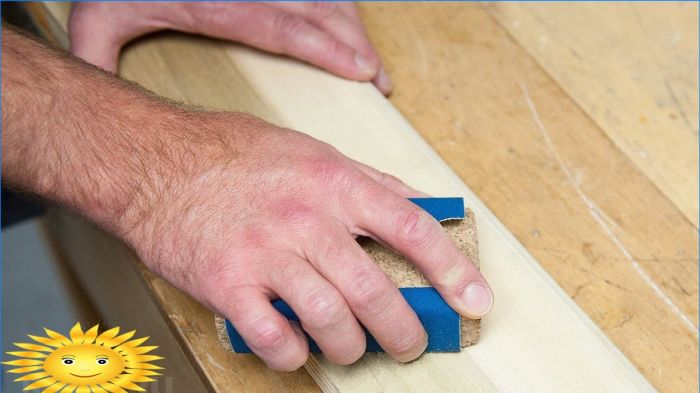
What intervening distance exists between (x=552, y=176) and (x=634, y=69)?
309 mm

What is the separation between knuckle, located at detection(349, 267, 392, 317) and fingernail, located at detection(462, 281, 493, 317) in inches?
4.0

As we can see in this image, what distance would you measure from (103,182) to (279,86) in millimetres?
416

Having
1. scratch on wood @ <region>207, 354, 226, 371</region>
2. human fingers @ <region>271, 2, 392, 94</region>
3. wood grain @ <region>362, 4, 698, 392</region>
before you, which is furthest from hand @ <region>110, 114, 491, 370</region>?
human fingers @ <region>271, 2, 392, 94</region>

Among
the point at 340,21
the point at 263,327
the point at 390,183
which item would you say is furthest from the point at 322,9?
the point at 263,327

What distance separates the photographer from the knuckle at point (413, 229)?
3.02 ft

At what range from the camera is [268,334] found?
0.89 meters

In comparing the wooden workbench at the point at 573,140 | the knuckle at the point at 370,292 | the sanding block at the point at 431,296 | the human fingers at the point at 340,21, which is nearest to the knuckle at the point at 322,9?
the human fingers at the point at 340,21

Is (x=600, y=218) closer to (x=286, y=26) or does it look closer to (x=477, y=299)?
(x=477, y=299)

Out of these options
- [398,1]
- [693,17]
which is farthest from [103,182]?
[693,17]

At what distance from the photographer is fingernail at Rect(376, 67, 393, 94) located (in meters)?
1.36

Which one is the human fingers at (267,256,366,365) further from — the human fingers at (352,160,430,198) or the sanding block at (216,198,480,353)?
the human fingers at (352,160,430,198)

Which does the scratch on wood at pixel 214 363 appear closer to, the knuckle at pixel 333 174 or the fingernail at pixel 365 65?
the knuckle at pixel 333 174

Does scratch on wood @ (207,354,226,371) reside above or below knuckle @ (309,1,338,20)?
below

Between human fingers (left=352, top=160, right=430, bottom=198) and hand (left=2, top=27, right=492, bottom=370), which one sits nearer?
hand (left=2, top=27, right=492, bottom=370)
